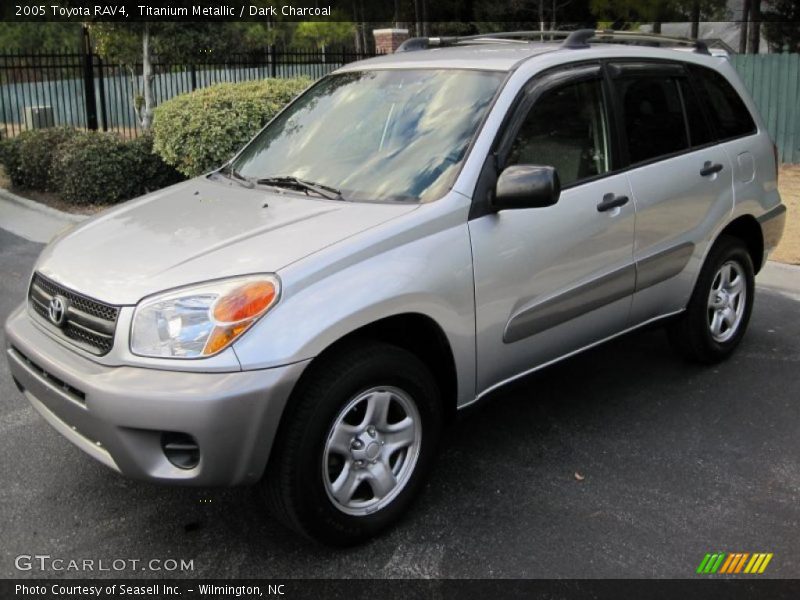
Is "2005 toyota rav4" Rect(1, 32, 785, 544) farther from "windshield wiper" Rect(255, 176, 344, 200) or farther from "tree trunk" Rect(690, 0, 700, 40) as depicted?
"tree trunk" Rect(690, 0, 700, 40)

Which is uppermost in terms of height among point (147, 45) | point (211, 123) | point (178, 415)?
point (147, 45)

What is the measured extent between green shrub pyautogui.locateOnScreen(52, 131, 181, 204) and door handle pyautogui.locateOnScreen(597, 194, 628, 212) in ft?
25.9

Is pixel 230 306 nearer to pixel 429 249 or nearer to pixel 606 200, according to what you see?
pixel 429 249

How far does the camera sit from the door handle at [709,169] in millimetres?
4609

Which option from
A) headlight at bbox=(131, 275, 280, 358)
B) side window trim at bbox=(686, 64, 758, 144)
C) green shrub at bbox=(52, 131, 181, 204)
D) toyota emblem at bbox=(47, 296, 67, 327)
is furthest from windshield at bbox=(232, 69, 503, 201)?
green shrub at bbox=(52, 131, 181, 204)

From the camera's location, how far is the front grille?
294cm

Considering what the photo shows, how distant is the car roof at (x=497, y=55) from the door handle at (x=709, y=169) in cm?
64

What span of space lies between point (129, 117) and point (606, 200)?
1993 cm

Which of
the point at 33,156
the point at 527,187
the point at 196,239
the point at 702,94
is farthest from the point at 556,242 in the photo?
the point at 33,156

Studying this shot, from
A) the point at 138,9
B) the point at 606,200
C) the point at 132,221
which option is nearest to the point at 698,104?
the point at 606,200

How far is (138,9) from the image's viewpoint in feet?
41.1

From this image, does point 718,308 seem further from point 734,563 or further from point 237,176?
point 237,176

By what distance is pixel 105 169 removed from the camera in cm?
1028

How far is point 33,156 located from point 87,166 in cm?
137
